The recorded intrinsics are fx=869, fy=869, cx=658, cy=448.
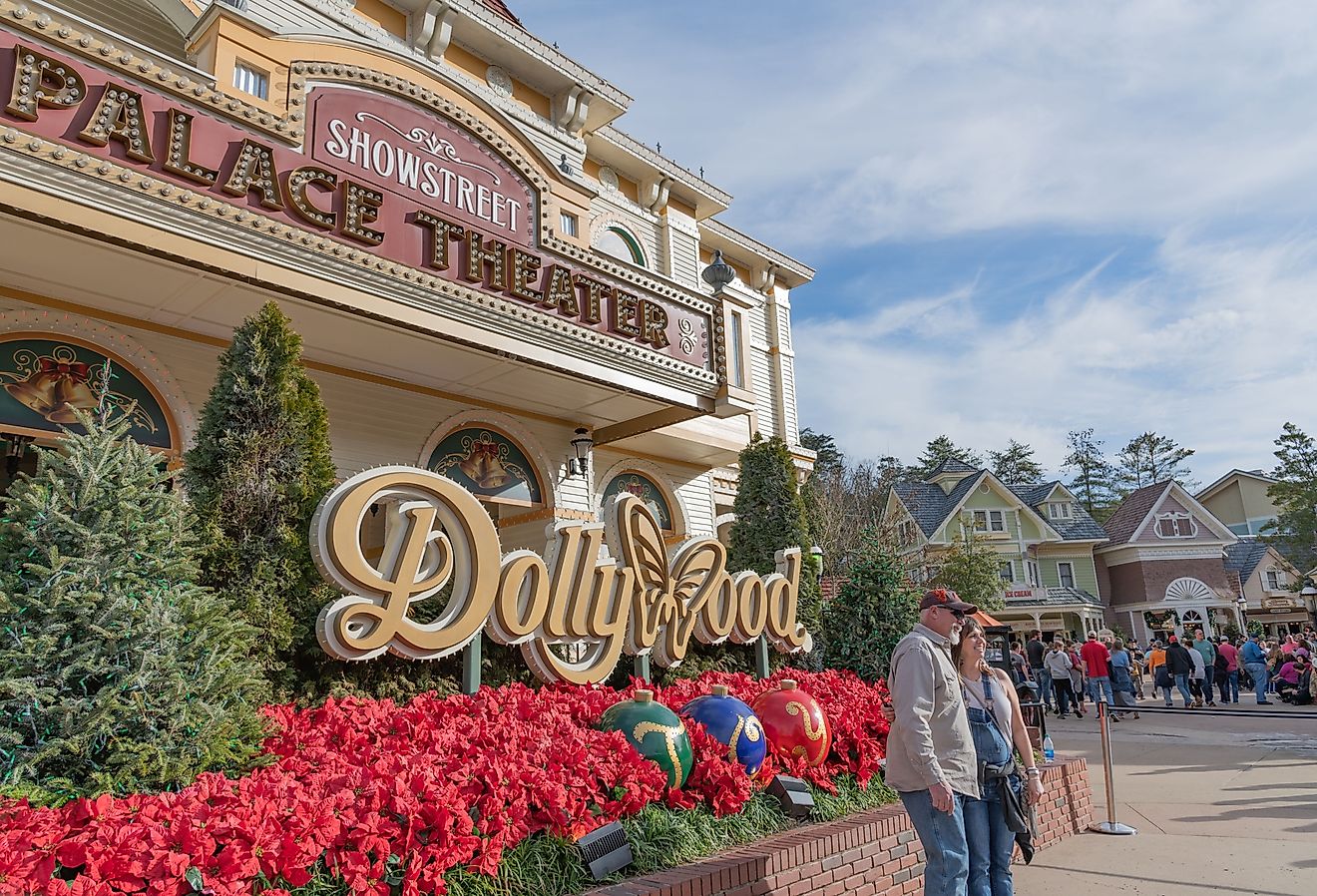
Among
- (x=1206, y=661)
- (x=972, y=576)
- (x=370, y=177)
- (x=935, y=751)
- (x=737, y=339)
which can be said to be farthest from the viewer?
(x=972, y=576)

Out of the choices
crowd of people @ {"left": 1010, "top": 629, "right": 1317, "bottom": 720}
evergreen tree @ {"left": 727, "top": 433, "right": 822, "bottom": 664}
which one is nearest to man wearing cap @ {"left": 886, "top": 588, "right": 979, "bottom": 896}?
evergreen tree @ {"left": 727, "top": 433, "right": 822, "bottom": 664}

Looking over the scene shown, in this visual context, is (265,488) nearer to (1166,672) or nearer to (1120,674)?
(1120,674)

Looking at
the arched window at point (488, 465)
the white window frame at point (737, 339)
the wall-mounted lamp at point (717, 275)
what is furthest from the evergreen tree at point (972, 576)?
the arched window at point (488, 465)

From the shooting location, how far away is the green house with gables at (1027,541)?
4206 centimetres

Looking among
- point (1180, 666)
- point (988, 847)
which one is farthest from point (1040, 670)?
point (988, 847)

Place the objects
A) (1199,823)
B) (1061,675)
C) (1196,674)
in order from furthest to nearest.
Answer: (1196,674), (1061,675), (1199,823)

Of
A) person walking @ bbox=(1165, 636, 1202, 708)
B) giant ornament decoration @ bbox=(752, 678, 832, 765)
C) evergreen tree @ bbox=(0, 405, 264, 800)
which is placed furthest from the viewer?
person walking @ bbox=(1165, 636, 1202, 708)

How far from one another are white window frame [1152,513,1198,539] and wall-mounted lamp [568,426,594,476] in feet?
139

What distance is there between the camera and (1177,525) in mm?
45094

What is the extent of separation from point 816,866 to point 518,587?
3.45m

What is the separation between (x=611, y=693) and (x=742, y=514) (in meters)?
5.69

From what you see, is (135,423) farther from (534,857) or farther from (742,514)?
(742,514)

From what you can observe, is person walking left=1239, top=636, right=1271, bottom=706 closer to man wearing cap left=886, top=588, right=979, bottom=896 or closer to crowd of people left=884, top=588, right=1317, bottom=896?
crowd of people left=884, top=588, right=1317, bottom=896

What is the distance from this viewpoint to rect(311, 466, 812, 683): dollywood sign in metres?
6.50
